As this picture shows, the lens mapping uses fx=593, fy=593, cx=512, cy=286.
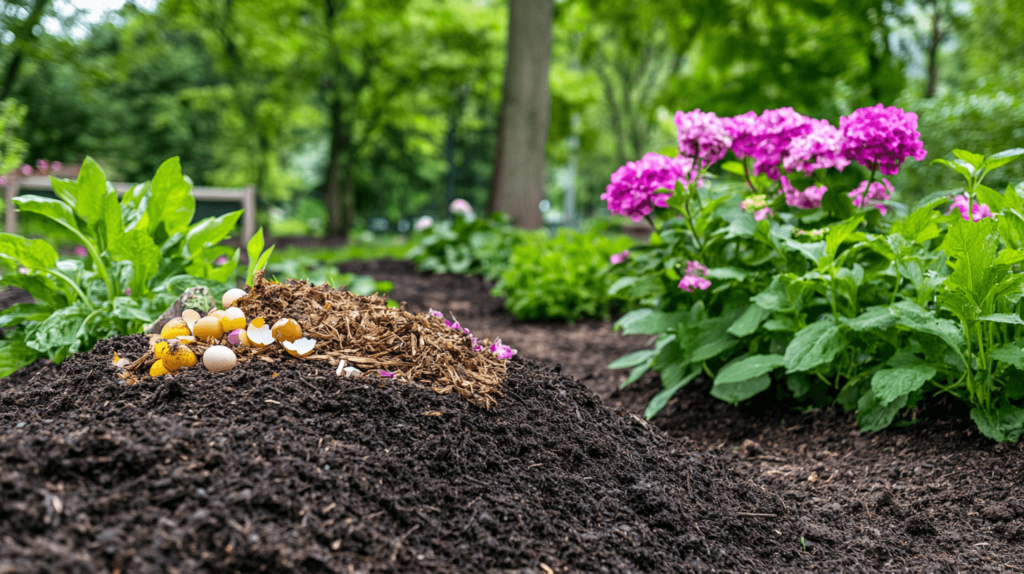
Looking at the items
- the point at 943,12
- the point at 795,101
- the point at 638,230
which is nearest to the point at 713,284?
the point at 795,101

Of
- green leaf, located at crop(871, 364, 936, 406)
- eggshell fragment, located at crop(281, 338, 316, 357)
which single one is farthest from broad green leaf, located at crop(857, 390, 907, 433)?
eggshell fragment, located at crop(281, 338, 316, 357)

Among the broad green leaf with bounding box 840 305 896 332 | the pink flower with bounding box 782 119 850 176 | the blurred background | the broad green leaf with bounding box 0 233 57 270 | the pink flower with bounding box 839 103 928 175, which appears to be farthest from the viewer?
the blurred background

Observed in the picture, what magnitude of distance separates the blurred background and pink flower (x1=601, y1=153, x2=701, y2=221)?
4.62 meters

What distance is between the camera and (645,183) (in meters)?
2.84

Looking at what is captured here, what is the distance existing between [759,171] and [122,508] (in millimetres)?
2963

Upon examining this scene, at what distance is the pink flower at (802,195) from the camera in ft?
9.41

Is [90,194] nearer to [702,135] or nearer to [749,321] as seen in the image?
[702,135]

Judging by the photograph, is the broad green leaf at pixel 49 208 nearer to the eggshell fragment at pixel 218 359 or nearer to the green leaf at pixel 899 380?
the eggshell fragment at pixel 218 359

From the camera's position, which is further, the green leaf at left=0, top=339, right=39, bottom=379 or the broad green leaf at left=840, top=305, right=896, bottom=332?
the green leaf at left=0, top=339, right=39, bottom=379

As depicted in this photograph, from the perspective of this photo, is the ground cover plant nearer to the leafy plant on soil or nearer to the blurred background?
the leafy plant on soil

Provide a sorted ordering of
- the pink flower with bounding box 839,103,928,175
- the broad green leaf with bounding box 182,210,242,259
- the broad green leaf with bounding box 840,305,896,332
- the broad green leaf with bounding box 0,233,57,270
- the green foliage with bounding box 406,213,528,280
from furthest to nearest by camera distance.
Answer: the green foliage with bounding box 406,213,528,280 → the broad green leaf with bounding box 182,210,242,259 → the pink flower with bounding box 839,103,928,175 → the broad green leaf with bounding box 0,233,57,270 → the broad green leaf with bounding box 840,305,896,332

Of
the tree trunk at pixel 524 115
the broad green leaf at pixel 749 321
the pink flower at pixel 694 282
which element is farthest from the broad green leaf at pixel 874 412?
the tree trunk at pixel 524 115

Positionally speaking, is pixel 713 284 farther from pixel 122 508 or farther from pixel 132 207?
pixel 132 207

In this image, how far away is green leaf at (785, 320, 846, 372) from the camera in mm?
2330
